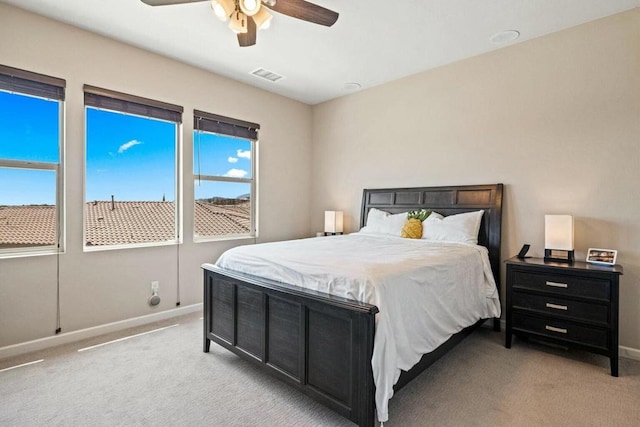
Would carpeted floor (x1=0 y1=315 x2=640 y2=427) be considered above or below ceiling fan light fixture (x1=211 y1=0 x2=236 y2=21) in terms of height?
below

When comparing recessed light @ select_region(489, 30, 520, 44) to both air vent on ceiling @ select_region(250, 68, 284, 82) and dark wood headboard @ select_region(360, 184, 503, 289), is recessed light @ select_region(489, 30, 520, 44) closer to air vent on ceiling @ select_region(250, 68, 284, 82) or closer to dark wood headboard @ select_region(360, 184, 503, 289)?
dark wood headboard @ select_region(360, 184, 503, 289)

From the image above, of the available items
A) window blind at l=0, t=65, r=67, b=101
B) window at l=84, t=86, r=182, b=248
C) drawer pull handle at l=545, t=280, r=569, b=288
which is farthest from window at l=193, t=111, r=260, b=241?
drawer pull handle at l=545, t=280, r=569, b=288

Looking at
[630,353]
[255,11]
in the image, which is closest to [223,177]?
[255,11]

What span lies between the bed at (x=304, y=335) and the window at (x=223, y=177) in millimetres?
1511

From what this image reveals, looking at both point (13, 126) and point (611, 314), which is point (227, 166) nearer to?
point (13, 126)

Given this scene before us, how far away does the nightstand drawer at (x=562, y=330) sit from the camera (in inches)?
99.4

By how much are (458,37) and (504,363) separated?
3.04 m

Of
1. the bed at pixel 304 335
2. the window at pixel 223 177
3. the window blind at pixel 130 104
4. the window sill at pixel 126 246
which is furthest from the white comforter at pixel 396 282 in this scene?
the window blind at pixel 130 104

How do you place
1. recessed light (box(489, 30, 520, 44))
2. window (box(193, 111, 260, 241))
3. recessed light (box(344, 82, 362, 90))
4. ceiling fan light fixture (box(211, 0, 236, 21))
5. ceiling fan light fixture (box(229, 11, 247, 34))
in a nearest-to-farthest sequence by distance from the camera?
ceiling fan light fixture (box(211, 0, 236, 21)), ceiling fan light fixture (box(229, 11, 247, 34)), recessed light (box(489, 30, 520, 44)), window (box(193, 111, 260, 241)), recessed light (box(344, 82, 362, 90))

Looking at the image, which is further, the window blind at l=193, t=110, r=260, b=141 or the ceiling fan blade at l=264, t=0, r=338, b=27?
the window blind at l=193, t=110, r=260, b=141

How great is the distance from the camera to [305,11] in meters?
2.21

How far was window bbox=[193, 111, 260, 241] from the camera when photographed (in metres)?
4.05

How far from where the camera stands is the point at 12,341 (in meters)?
2.75

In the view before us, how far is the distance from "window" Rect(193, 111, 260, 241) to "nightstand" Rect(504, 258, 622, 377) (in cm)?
330
